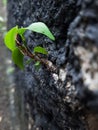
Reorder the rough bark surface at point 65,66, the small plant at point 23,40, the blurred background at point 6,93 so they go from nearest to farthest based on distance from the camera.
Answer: the rough bark surface at point 65,66
the small plant at point 23,40
the blurred background at point 6,93

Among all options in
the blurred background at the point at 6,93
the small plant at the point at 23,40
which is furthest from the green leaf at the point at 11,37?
the blurred background at the point at 6,93

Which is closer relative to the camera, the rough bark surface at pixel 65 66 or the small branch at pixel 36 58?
the rough bark surface at pixel 65 66

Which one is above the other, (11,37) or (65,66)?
(11,37)

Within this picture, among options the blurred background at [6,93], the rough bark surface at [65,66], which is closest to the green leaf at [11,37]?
the rough bark surface at [65,66]

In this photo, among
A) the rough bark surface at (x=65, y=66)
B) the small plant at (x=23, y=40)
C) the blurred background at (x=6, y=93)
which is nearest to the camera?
the rough bark surface at (x=65, y=66)

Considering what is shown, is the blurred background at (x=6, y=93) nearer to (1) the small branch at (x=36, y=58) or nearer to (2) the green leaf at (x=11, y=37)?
(1) the small branch at (x=36, y=58)

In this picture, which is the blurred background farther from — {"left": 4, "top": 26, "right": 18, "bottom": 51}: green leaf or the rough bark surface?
{"left": 4, "top": 26, "right": 18, "bottom": 51}: green leaf

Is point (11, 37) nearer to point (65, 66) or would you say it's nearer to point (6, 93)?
point (65, 66)

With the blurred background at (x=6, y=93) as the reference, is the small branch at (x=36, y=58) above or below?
below

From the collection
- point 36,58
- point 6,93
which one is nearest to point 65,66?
point 36,58
